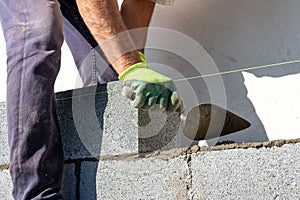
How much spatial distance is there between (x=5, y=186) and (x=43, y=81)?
36cm

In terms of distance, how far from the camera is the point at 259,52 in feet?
6.37

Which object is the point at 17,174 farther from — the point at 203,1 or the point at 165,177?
the point at 203,1

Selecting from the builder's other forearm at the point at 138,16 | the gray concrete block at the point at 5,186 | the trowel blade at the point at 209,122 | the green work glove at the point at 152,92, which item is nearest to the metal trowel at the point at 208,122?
the trowel blade at the point at 209,122

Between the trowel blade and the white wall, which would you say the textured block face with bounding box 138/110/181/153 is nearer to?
the trowel blade

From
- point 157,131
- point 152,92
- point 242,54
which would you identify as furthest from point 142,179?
point 242,54

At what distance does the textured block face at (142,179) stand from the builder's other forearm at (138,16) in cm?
38

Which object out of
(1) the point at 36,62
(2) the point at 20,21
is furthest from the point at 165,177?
(2) the point at 20,21

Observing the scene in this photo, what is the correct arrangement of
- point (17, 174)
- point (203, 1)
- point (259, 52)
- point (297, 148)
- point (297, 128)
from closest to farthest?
point (297, 148)
point (17, 174)
point (297, 128)
point (259, 52)
point (203, 1)

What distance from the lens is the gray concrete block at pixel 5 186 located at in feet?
5.66

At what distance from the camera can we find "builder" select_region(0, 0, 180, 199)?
4.93ft

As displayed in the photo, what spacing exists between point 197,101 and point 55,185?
59 centimetres

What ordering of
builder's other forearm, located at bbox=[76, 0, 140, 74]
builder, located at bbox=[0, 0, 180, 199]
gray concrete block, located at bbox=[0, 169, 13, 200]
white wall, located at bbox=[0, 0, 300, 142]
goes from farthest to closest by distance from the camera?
white wall, located at bbox=[0, 0, 300, 142] < gray concrete block, located at bbox=[0, 169, 13, 200] < builder's other forearm, located at bbox=[76, 0, 140, 74] < builder, located at bbox=[0, 0, 180, 199]

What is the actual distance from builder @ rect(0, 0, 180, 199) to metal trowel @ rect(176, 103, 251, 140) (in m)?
0.18

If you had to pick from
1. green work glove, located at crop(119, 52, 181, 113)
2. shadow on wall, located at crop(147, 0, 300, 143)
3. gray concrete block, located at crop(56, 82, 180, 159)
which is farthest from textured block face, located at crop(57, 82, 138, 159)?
shadow on wall, located at crop(147, 0, 300, 143)
